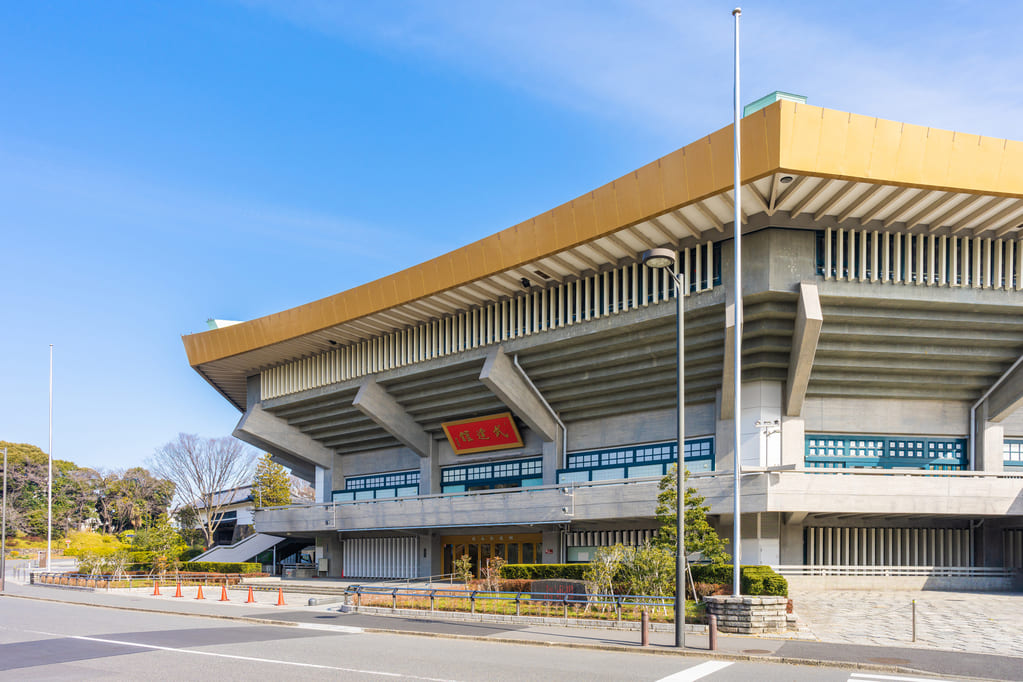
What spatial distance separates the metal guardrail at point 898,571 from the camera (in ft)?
94.9

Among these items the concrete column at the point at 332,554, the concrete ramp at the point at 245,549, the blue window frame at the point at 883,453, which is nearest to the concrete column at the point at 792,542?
the blue window frame at the point at 883,453

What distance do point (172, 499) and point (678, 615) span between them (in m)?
78.5

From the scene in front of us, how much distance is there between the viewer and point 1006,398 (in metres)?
30.5

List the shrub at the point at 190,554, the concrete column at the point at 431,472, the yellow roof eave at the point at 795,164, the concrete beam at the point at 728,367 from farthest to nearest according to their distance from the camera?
the shrub at the point at 190,554
the concrete column at the point at 431,472
the concrete beam at the point at 728,367
the yellow roof eave at the point at 795,164

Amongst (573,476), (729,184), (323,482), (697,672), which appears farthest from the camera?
(323,482)

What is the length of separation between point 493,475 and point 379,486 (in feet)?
32.6

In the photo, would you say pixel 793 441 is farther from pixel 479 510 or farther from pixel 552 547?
pixel 479 510

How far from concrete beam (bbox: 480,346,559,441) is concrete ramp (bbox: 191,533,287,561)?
2404cm

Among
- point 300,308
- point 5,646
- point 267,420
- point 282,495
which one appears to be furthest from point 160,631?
point 282,495

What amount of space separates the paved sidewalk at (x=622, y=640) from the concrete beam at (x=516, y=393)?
11.5 meters

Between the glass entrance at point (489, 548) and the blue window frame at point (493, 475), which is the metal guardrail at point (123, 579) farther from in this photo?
the blue window frame at point (493, 475)

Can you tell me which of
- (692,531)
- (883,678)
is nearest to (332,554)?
(692,531)

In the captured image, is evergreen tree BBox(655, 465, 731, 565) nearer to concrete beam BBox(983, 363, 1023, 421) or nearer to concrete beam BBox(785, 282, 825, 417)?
concrete beam BBox(785, 282, 825, 417)

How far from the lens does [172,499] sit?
84875 mm
